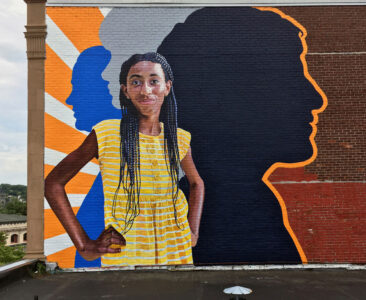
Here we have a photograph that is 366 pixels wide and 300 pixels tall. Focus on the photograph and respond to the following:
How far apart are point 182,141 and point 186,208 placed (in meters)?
1.79

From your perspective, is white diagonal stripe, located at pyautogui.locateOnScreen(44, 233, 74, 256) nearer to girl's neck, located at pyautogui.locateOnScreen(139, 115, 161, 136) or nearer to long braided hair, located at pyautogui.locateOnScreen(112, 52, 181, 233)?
long braided hair, located at pyautogui.locateOnScreen(112, 52, 181, 233)

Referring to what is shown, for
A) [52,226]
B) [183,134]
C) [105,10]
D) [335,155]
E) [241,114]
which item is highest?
[105,10]

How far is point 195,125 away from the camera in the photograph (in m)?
8.66

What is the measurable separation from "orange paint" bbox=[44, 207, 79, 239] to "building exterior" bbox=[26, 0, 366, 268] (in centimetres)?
3

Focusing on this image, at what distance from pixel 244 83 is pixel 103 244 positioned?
18.8ft

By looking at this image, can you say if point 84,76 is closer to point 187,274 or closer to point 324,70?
point 187,274

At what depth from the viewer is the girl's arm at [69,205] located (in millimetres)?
8219

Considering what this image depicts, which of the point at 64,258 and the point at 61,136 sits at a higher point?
the point at 61,136

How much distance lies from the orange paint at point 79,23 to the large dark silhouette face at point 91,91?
0.26 meters

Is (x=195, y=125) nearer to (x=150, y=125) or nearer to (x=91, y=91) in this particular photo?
(x=150, y=125)

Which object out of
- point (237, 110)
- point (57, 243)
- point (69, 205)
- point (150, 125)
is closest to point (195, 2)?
point (237, 110)

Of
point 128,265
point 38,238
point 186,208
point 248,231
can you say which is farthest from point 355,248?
point 38,238

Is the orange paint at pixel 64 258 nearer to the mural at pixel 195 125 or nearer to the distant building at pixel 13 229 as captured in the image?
the mural at pixel 195 125

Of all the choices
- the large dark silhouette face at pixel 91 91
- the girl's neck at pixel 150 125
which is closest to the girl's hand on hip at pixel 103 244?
the girl's neck at pixel 150 125
